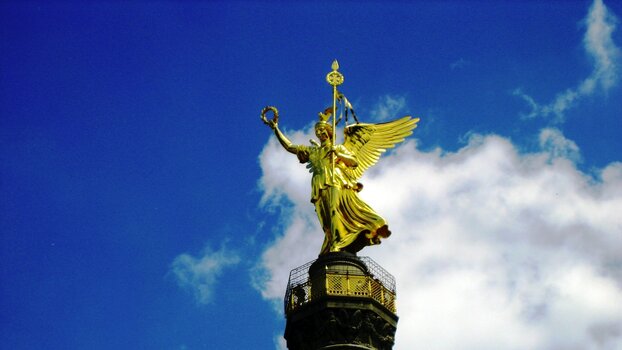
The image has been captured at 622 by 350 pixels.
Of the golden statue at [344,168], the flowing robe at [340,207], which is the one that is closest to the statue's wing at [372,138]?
the golden statue at [344,168]

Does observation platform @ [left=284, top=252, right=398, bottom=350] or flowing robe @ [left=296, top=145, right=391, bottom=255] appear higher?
flowing robe @ [left=296, top=145, right=391, bottom=255]

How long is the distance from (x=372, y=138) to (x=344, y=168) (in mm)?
2570

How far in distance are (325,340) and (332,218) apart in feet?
16.4

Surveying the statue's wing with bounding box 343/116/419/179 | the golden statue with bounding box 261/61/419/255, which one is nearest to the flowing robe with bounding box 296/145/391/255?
the golden statue with bounding box 261/61/419/255

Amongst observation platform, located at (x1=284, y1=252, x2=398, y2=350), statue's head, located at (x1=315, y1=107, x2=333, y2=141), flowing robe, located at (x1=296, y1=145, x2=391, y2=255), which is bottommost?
observation platform, located at (x1=284, y1=252, x2=398, y2=350)

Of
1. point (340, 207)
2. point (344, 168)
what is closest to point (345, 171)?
point (344, 168)

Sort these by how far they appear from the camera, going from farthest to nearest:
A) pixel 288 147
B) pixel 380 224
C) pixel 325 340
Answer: pixel 288 147
pixel 380 224
pixel 325 340

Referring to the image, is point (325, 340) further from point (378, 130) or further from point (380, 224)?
point (378, 130)

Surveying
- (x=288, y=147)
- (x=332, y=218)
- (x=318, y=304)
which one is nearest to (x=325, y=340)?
(x=318, y=304)

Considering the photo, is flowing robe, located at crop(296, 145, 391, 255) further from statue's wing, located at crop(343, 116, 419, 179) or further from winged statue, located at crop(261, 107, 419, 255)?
statue's wing, located at crop(343, 116, 419, 179)

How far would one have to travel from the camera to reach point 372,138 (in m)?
39.6

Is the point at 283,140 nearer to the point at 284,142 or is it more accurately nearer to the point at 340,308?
the point at 284,142

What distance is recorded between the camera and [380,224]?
3550cm

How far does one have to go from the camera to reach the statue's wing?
3894cm
